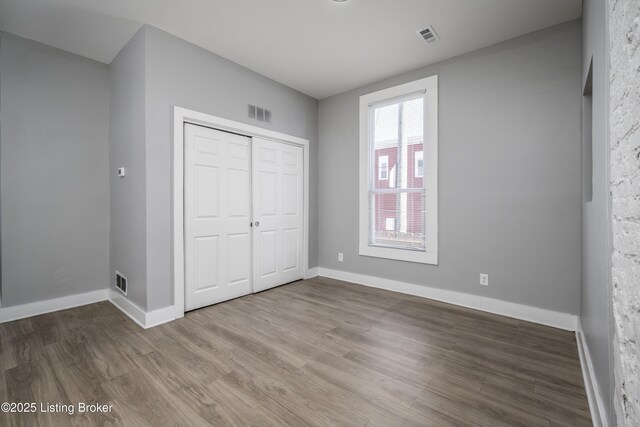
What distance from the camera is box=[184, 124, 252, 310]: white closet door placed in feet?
9.98

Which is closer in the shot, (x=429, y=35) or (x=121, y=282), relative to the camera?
(x=429, y=35)

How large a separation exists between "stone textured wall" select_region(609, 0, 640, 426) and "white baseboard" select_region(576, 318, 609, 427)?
59cm

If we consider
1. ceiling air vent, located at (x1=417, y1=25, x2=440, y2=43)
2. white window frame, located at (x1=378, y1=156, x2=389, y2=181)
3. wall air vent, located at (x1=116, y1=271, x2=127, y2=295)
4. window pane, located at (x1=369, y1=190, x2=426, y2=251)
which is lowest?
wall air vent, located at (x1=116, y1=271, x2=127, y2=295)

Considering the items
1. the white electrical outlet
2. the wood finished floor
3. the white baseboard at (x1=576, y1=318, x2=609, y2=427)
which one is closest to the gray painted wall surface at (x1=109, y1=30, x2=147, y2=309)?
the wood finished floor

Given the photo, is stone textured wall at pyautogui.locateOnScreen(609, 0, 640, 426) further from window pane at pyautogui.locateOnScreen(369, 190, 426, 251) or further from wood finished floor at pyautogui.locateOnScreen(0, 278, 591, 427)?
window pane at pyautogui.locateOnScreen(369, 190, 426, 251)

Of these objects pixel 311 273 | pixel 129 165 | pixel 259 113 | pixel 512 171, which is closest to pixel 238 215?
pixel 129 165

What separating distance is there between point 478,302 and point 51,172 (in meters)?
4.92

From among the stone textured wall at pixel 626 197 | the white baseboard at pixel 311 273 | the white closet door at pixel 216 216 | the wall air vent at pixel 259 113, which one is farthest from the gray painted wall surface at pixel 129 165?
the stone textured wall at pixel 626 197

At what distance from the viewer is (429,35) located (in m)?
2.85

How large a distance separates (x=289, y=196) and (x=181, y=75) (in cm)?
202

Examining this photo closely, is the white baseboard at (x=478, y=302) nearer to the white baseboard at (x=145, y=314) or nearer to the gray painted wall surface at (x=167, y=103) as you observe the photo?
the white baseboard at (x=145, y=314)

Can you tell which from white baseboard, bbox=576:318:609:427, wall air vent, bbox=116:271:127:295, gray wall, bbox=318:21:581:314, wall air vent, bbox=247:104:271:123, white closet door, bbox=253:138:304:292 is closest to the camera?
white baseboard, bbox=576:318:609:427

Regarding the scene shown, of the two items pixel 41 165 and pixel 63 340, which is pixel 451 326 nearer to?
pixel 63 340

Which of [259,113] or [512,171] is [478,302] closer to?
[512,171]
